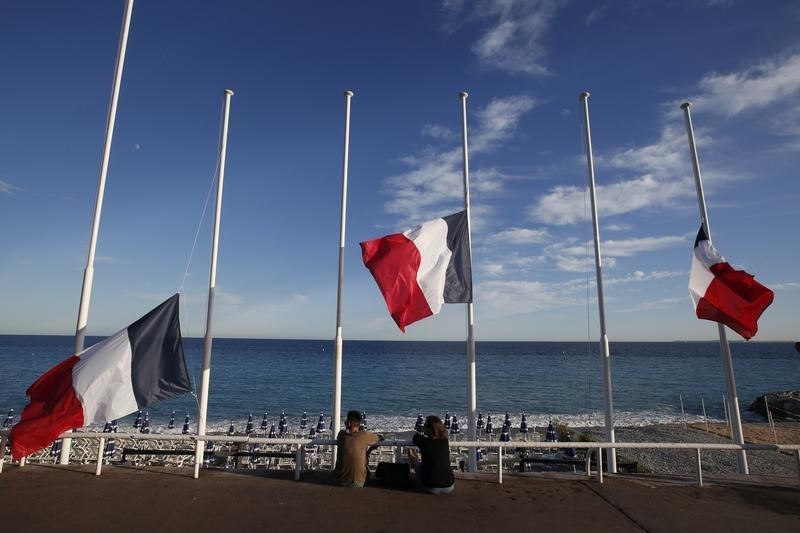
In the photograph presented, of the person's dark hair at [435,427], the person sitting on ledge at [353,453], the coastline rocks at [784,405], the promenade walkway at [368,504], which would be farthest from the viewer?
the coastline rocks at [784,405]

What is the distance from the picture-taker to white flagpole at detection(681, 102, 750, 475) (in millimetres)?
9045

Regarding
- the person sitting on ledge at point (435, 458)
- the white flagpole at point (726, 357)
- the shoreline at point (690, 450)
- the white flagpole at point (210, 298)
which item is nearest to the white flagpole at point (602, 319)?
the white flagpole at point (726, 357)

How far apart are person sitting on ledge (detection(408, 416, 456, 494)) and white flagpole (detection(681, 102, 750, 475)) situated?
591 centimetres

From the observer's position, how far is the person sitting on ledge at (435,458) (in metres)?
6.79

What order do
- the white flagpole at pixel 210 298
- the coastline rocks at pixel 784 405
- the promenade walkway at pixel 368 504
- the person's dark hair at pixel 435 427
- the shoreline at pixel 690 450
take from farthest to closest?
the coastline rocks at pixel 784 405
the shoreline at pixel 690 450
the white flagpole at pixel 210 298
the person's dark hair at pixel 435 427
the promenade walkway at pixel 368 504

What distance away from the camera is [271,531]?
562cm

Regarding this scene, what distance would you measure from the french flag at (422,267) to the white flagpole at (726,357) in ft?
18.2

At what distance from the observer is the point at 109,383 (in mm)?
7125

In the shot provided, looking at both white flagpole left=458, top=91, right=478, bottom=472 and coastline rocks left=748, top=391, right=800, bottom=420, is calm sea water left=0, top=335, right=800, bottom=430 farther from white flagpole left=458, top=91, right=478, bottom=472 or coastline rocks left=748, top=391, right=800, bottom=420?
white flagpole left=458, top=91, right=478, bottom=472

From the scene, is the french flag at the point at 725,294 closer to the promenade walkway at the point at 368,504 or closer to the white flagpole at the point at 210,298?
the promenade walkway at the point at 368,504

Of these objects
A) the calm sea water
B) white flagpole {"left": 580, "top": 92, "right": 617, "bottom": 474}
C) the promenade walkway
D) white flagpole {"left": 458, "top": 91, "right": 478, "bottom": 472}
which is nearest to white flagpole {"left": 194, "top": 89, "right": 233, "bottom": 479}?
the promenade walkway

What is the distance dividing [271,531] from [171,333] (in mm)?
3787

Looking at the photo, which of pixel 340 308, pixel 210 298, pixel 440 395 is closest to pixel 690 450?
pixel 440 395

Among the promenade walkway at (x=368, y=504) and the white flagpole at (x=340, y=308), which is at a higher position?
the white flagpole at (x=340, y=308)
